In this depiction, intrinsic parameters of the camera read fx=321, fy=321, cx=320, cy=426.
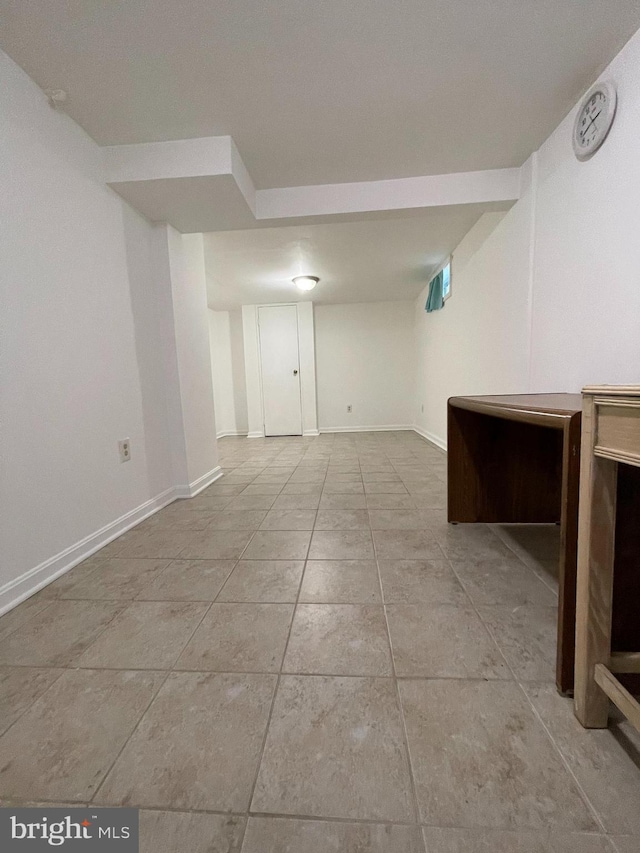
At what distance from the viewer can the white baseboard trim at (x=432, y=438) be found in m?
3.65

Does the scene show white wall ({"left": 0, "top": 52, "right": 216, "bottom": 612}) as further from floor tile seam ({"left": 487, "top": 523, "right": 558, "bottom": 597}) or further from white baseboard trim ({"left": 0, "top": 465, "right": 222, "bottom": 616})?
floor tile seam ({"left": 487, "top": 523, "right": 558, "bottom": 597})

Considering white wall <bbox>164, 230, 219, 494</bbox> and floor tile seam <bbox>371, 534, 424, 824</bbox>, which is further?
white wall <bbox>164, 230, 219, 494</bbox>

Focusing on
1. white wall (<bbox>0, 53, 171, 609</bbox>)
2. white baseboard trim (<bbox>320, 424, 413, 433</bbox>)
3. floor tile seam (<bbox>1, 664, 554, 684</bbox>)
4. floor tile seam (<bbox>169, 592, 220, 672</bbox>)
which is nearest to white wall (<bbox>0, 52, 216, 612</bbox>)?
white wall (<bbox>0, 53, 171, 609</bbox>)

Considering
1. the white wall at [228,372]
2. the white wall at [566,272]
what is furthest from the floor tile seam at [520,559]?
the white wall at [228,372]

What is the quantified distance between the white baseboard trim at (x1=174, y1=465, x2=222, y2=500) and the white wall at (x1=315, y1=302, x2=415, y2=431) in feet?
9.80

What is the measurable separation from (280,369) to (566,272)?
4045 millimetres

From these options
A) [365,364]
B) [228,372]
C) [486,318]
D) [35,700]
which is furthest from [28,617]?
[365,364]

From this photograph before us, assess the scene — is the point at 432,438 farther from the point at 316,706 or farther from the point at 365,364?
the point at 316,706

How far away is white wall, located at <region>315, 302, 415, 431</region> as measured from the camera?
5293 mm

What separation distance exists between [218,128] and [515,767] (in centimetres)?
254

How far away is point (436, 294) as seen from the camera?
3.70m

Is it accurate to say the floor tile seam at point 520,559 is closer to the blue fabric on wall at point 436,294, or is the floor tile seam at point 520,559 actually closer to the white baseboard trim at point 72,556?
the white baseboard trim at point 72,556

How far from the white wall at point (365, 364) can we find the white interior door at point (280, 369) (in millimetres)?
447

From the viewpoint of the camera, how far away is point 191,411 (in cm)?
241
